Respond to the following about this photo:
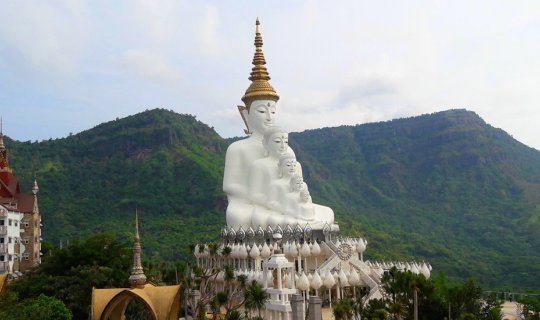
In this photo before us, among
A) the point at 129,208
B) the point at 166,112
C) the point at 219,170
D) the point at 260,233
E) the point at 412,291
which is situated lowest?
the point at 412,291

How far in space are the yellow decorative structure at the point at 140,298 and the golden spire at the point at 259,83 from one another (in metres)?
21.5

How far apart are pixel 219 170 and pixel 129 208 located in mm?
10887

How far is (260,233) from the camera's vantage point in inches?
1205

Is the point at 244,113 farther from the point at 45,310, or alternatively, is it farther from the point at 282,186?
the point at 45,310

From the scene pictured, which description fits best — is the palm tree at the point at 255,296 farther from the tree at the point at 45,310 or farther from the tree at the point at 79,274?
the tree at the point at 79,274

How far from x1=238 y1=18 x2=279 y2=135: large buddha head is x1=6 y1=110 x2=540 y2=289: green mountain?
1592 cm

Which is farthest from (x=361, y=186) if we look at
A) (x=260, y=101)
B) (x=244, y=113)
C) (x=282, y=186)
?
(x=282, y=186)

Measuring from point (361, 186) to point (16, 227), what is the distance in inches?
2508

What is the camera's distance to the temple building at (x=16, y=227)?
38062 mm

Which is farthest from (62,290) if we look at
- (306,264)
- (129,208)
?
(129,208)

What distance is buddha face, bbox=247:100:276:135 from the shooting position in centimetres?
3484

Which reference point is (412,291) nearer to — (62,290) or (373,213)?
(62,290)

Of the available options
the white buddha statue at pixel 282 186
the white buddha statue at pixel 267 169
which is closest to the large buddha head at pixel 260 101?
the white buddha statue at pixel 267 169

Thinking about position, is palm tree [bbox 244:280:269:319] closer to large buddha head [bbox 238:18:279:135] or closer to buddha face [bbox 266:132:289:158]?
buddha face [bbox 266:132:289:158]
